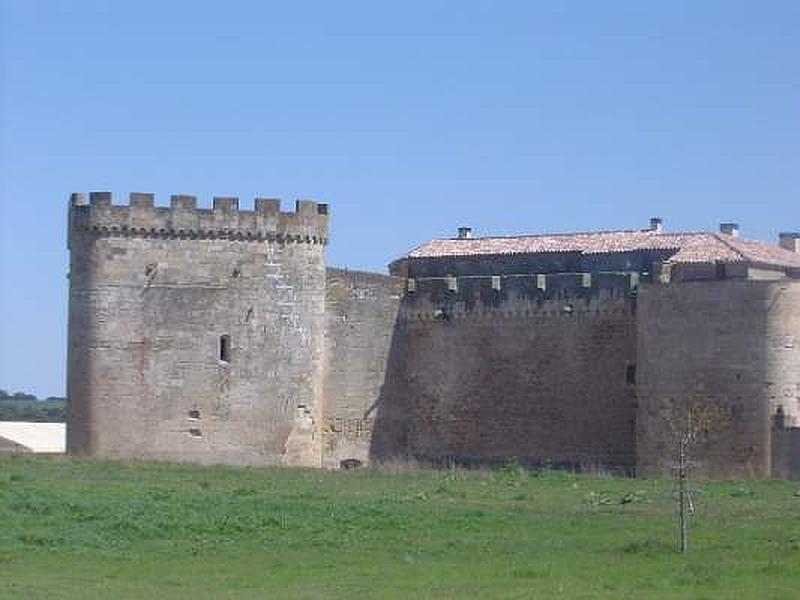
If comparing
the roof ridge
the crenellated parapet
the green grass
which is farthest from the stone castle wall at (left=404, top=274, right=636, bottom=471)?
the green grass

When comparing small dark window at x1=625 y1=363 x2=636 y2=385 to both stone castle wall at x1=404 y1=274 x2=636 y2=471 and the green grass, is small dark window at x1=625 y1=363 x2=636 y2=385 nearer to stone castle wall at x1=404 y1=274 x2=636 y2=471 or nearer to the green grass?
stone castle wall at x1=404 y1=274 x2=636 y2=471

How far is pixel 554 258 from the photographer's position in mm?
44344

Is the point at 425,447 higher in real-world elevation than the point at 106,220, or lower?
lower

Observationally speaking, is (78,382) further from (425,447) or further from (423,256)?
(423,256)

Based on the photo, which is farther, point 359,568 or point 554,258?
point 554,258

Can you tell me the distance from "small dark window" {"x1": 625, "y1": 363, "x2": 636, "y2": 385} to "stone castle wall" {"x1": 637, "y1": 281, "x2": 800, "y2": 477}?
1302 millimetres

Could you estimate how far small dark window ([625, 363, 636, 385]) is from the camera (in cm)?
3847

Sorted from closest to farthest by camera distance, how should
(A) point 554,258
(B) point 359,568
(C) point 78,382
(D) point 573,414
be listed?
1. (B) point 359,568
2. (C) point 78,382
3. (D) point 573,414
4. (A) point 554,258

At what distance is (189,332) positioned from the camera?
37219 mm

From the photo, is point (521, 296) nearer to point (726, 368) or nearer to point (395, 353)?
point (395, 353)

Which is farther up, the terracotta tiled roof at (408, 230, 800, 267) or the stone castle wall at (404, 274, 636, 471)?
the terracotta tiled roof at (408, 230, 800, 267)

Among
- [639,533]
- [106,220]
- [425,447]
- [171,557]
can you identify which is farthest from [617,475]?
[171,557]

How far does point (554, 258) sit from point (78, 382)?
12786 mm

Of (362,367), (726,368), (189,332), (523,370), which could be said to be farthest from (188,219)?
(726,368)
